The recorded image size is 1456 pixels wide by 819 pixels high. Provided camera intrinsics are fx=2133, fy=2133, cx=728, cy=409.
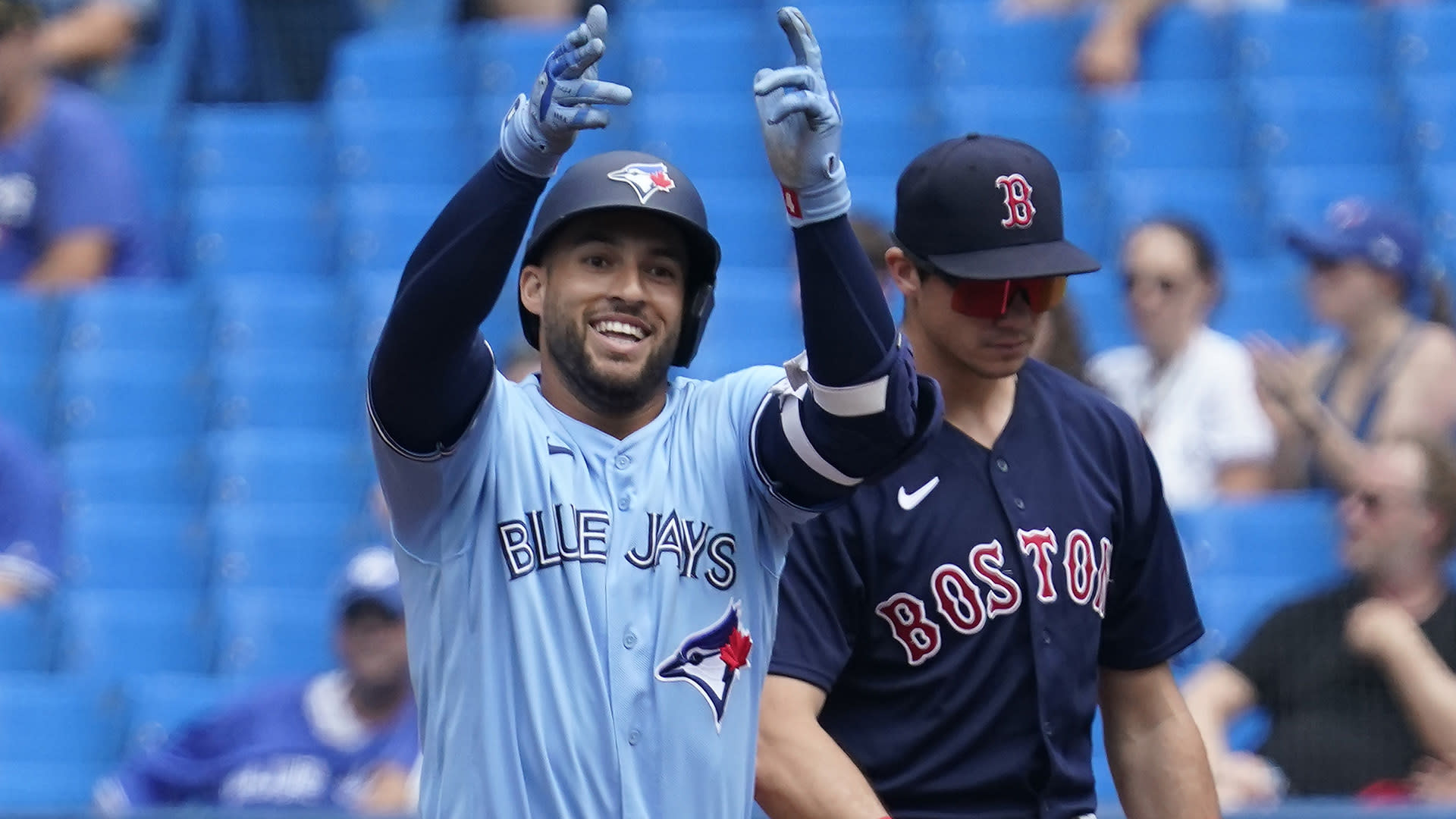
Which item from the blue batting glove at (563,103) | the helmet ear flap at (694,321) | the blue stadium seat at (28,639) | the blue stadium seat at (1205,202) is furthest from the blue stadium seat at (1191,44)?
the blue batting glove at (563,103)

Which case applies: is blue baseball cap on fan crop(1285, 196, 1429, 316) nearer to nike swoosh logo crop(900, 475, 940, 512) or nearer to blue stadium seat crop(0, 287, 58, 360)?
nike swoosh logo crop(900, 475, 940, 512)

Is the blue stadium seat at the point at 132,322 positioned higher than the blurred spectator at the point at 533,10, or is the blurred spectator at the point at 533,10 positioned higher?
the blurred spectator at the point at 533,10

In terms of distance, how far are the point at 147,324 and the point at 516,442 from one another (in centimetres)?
455

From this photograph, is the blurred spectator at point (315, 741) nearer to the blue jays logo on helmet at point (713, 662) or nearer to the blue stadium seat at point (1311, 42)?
the blue jays logo on helmet at point (713, 662)

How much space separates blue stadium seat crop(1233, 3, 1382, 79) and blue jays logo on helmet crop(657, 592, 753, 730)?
193 inches

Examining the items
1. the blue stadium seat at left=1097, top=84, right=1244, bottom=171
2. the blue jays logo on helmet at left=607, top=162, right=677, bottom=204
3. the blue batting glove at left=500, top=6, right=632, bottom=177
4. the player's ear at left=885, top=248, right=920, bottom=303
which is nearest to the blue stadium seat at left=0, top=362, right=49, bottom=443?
the blue stadium seat at left=1097, top=84, right=1244, bottom=171

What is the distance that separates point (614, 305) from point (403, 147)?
4899 millimetres

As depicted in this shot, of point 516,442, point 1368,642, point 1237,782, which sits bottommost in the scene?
point 1237,782

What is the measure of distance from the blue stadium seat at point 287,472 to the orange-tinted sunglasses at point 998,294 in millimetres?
3534

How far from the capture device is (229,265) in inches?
278

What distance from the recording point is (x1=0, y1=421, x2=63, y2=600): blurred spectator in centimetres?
559

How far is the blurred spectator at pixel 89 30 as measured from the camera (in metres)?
7.46

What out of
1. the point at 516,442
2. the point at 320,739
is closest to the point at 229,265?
the point at 320,739

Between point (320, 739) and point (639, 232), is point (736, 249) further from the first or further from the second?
point (639, 232)
